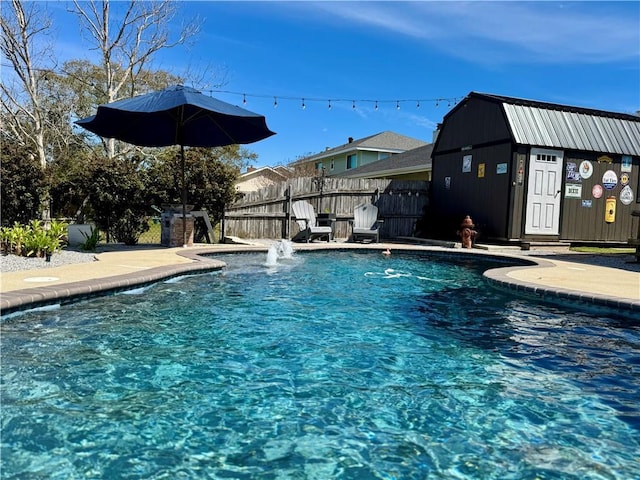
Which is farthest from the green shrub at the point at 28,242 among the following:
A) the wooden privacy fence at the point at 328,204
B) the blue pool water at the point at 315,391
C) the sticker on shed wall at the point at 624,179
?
the sticker on shed wall at the point at 624,179

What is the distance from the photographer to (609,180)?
1179 cm

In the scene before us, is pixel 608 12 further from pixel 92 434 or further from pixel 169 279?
pixel 92 434

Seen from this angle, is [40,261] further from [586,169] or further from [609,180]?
[609,180]

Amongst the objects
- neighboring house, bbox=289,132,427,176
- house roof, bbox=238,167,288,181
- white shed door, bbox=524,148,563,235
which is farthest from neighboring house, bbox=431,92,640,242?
house roof, bbox=238,167,288,181

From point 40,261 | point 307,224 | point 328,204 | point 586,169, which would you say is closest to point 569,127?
point 586,169

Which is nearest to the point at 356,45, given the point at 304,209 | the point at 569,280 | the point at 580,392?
the point at 304,209

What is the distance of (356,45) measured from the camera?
15.9 meters

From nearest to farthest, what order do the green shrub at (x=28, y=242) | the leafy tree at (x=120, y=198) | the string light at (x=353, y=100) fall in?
the green shrub at (x=28, y=242) → the leafy tree at (x=120, y=198) → the string light at (x=353, y=100)

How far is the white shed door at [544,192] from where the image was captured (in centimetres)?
1109

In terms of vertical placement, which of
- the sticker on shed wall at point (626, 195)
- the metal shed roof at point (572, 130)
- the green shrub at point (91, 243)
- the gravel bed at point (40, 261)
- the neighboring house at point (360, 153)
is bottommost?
the gravel bed at point (40, 261)

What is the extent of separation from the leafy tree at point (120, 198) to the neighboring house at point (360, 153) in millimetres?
16079

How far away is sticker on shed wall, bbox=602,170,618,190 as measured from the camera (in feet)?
38.5

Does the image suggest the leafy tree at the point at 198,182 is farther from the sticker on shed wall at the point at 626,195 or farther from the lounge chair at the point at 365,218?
the sticker on shed wall at the point at 626,195

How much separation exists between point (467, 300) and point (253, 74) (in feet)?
44.9
